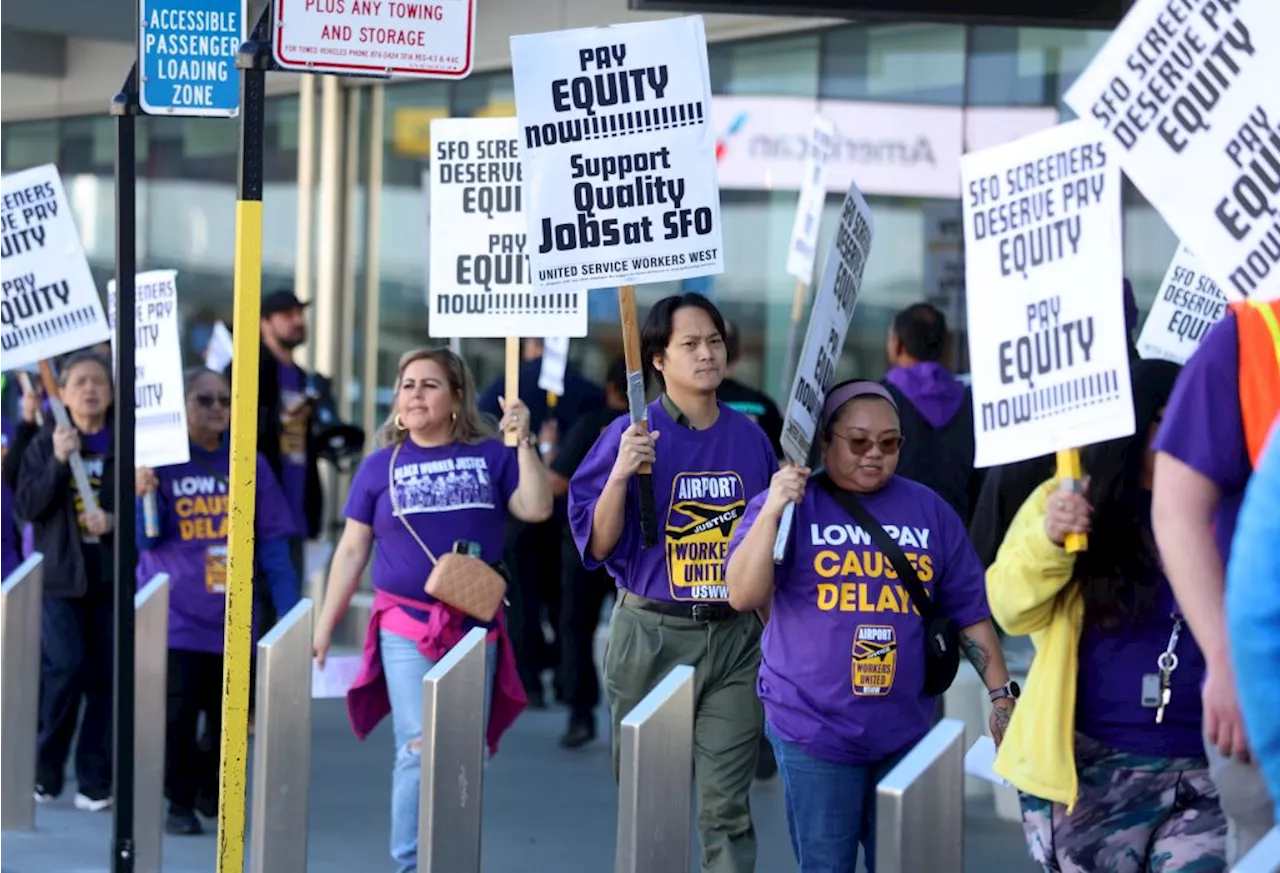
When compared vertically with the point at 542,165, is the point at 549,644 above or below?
below

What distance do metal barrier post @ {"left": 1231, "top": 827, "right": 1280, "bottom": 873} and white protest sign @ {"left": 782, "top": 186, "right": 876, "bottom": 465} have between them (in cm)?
242

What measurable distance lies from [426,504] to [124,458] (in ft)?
3.93

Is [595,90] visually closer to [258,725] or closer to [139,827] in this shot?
[258,725]

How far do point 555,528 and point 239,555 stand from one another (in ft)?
20.2

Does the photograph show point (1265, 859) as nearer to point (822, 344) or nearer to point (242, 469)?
point (822, 344)

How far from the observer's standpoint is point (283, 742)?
6.86m

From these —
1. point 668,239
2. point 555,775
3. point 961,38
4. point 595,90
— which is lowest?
point 555,775

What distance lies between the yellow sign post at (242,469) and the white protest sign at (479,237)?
1.72 meters

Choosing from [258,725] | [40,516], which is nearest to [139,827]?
[258,725]

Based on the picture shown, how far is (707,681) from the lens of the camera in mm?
7039

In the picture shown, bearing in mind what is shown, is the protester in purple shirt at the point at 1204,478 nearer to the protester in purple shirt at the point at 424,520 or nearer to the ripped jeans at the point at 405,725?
the ripped jeans at the point at 405,725

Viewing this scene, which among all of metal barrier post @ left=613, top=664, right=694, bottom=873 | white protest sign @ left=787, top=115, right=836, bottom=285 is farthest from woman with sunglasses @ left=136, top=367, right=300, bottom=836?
metal barrier post @ left=613, top=664, right=694, bottom=873

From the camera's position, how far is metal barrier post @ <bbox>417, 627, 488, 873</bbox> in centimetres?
634

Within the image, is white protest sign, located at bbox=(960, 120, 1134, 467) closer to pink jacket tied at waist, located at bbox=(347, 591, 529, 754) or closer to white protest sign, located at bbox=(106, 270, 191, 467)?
pink jacket tied at waist, located at bbox=(347, 591, 529, 754)
